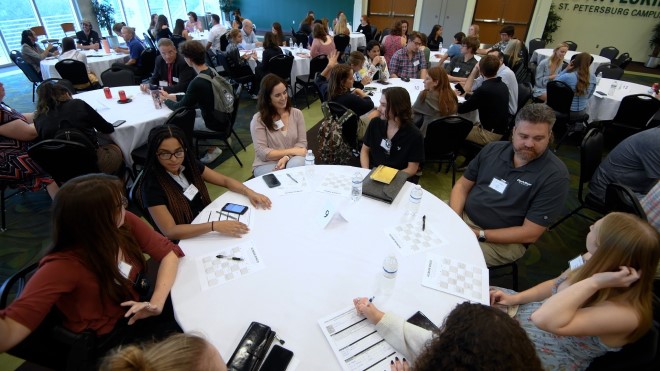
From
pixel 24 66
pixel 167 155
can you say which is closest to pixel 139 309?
pixel 167 155

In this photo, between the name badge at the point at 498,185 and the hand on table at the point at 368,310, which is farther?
the name badge at the point at 498,185

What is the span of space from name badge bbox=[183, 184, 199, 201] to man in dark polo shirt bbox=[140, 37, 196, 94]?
261 centimetres

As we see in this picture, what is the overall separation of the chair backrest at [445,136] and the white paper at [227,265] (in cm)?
200

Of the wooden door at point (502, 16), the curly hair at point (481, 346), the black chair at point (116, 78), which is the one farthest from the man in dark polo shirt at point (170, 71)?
the wooden door at point (502, 16)

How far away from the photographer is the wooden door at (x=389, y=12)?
433 inches

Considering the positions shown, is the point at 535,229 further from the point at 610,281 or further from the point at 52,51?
the point at 52,51

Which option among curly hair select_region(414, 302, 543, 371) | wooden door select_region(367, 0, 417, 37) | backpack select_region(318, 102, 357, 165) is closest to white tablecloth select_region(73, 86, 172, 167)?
backpack select_region(318, 102, 357, 165)

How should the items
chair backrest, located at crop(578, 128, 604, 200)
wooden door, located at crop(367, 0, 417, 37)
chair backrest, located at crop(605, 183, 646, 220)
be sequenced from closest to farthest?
1. chair backrest, located at crop(605, 183, 646, 220)
2. chair backrest, located at crop(578, 128, 604, 200)
3. wooden door, located at crop(367, 0, 417, 37)

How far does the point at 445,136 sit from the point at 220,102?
8.13ft

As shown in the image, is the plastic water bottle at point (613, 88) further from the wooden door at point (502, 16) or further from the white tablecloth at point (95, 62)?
the white tablecloth at point (95, 62)

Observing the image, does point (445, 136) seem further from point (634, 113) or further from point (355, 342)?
point (634, 113)

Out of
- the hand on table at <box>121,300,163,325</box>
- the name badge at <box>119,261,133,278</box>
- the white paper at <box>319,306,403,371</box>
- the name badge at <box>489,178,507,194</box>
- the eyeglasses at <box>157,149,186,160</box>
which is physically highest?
the eyeglasses at <box>157,149,186,160</box>

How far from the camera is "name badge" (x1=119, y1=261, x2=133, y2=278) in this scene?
1.43 meters

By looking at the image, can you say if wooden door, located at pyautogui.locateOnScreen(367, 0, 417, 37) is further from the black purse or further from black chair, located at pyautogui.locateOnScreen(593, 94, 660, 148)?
the black purse
